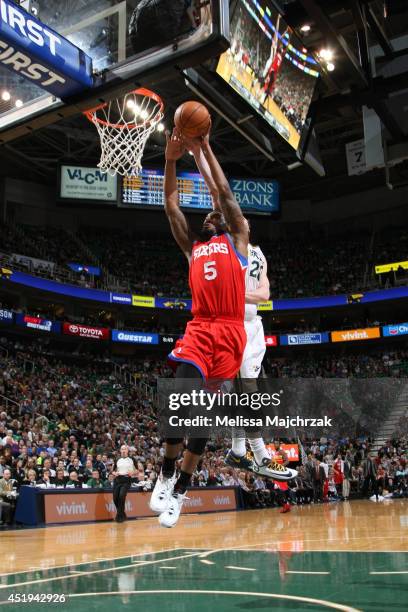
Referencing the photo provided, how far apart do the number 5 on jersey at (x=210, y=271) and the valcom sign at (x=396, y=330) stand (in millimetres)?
30697

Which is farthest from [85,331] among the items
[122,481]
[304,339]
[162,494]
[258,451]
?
[162,494]

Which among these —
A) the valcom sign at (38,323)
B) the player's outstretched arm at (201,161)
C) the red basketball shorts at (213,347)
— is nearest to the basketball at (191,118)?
the player's outstretched arm at (201,161)

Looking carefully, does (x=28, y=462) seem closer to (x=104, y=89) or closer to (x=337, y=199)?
(x=104, y=89)

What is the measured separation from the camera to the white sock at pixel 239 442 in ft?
13.7

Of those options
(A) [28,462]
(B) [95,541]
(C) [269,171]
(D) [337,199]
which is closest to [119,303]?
(C) [269,171]

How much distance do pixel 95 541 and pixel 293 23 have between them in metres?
7.35

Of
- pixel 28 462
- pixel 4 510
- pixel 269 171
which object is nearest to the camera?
pixel 4 510

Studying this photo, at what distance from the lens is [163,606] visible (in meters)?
4.69

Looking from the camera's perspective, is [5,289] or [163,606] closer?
[163,606]

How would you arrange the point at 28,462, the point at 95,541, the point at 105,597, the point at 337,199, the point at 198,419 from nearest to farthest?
the point at 198,419 < the point at 105,597 < the point at 95,541 < the point at 28,462 < the point at 337,199

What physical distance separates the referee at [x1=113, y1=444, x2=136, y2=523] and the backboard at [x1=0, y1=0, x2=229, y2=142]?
7.65m

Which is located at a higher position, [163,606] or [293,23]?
[293,23]

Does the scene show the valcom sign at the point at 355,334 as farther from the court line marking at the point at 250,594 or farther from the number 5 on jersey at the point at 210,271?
the number 5 on jersey at the point at 210,271

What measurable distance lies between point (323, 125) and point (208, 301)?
2583cm
